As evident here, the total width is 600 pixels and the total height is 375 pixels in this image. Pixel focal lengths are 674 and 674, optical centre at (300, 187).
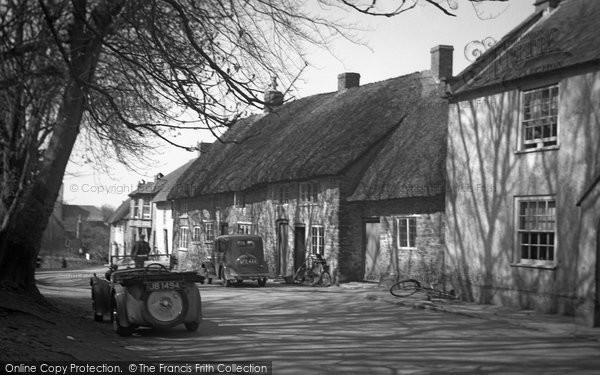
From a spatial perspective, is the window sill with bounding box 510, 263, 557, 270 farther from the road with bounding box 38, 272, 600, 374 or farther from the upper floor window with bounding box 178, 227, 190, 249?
the upper floor window with bounding box 178, 227, 190, 249

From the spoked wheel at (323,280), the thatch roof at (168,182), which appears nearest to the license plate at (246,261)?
the spoked wheel at (323,280)

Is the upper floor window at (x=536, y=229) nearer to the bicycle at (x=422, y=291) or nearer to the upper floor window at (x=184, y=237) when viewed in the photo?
the bicycle at (x=422, y=291)

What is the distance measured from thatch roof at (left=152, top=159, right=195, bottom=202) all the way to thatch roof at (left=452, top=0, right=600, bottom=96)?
112ft

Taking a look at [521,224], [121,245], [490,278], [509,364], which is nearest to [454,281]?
[490,278]

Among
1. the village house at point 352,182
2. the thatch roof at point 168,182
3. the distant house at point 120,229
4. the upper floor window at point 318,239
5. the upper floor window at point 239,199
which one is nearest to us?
the village house at point 352,182

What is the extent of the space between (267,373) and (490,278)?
11251 mm

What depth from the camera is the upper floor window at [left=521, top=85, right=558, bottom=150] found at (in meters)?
17.1

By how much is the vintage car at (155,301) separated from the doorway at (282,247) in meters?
18.4

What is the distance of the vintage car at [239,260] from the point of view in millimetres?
27328

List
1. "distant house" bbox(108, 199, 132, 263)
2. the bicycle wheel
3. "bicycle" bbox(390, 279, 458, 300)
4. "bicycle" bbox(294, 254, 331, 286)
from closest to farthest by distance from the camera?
"bicycle" bbox(390, 279, 458, 300)
the bicycle wheel
"bicycle" bbox(294, 254, 331, 286)
"distant house" bbox(108, 199, 132, 263)

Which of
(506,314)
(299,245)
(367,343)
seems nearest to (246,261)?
(299,245)

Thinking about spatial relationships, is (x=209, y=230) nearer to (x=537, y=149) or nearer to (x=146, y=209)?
(x=146, y=209)

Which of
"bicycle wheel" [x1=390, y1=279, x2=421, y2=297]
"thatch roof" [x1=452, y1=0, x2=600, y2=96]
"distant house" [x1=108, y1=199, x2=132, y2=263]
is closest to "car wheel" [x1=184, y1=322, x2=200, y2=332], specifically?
"bicycle wheel" [x1=390, y1=279, x2=421, y2=297]

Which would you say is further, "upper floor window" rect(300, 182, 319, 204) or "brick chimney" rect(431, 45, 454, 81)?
"upper floor window" rect(300, 182, 319, 204)
